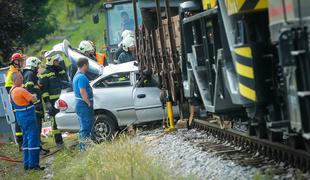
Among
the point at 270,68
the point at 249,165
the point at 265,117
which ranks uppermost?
the point at 270,68

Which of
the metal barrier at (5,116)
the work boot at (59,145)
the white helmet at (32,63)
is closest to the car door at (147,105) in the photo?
the work boot at (59,145)

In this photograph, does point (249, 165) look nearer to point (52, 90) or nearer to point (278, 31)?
point (278, 31)

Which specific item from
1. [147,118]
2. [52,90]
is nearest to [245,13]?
[147,118]

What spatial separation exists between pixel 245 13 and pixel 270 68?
0.72 metres

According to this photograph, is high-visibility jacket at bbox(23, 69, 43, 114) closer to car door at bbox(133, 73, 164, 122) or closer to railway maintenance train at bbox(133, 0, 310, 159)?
car door at bbox(133, 73, 164, 122)

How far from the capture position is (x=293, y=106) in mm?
7297

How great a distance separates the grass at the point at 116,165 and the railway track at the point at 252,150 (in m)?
1.56

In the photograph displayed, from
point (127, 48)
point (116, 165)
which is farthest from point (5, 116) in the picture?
point (116, 165)

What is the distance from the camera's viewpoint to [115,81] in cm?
1647

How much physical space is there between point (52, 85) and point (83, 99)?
329 cm

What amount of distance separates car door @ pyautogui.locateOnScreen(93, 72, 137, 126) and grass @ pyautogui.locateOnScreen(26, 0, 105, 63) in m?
28.4

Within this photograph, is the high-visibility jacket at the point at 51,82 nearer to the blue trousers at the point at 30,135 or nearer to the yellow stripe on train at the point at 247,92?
the blue trousers at the point at 30,135

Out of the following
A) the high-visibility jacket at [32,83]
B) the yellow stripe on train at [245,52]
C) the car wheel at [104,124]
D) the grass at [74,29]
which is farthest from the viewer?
the grass at [74,29]

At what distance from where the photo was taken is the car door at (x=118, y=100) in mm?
15914
